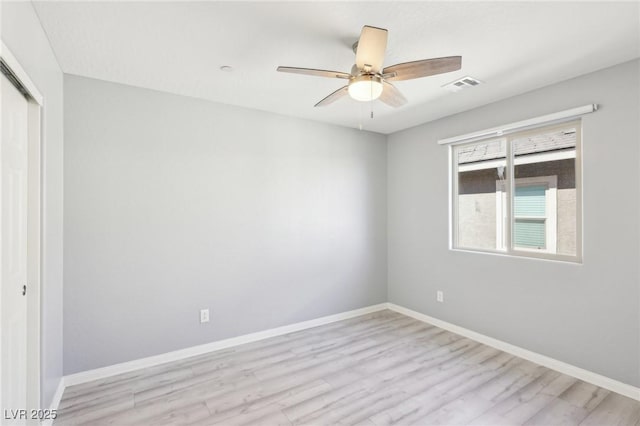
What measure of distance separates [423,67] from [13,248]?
242cm

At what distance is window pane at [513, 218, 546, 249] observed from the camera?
116 inches

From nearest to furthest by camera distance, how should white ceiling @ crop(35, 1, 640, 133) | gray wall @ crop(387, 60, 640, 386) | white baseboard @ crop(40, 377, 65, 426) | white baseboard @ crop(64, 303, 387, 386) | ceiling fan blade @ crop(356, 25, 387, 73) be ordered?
ceiling fan blade @ crop(356, 25, 387, 73)
white ceiling @ crop(35, 1, 640, 133)
white baseboard @ crop(40, 377, 65, 426)
gray wall @ crop(387, 60, 640, 386)
white baseboard @ crop(64, 303, 387, 386)

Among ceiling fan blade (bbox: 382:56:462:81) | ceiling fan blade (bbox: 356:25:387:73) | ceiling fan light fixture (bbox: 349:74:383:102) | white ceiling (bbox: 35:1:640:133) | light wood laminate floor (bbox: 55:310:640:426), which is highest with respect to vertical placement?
white ceiling (bbox: 35:1:640:133)

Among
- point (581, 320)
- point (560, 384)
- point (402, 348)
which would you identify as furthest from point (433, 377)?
point (581, 320)

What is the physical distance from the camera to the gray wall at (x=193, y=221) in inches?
101

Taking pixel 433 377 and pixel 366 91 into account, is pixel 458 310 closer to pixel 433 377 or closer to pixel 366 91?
pixel 433 377

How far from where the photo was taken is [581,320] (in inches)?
103

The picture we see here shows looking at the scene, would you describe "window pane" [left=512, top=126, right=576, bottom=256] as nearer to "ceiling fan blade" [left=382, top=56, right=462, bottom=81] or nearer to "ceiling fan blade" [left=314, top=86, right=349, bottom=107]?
"ceiling fan blade" [left=382, top=56, right=462, bottom=81]

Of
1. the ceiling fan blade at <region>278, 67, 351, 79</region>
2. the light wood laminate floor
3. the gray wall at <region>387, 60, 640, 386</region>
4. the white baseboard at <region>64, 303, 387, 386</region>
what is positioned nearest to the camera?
the ceiling fan blade at <region>278, 67, 351, 79</region>

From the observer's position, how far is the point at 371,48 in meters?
1.74

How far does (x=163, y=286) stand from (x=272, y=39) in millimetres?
2281

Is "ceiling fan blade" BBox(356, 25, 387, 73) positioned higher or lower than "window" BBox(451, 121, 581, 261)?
higher

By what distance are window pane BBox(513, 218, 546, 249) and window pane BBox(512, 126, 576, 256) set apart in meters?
0.01

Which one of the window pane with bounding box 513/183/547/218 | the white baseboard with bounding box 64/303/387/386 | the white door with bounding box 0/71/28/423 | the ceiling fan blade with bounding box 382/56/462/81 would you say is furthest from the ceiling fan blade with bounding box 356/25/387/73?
the white baseboard with bounding box 64/303/387/386
